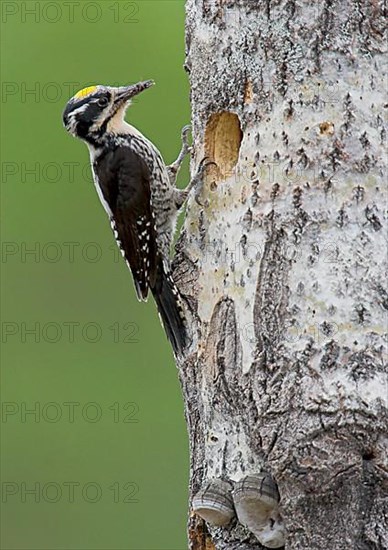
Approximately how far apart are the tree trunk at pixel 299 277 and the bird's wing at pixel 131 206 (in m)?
0.77

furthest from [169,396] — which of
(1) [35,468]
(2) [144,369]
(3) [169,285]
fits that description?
(3) [169,285]

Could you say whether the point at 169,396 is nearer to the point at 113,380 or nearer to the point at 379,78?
the point at 113,380

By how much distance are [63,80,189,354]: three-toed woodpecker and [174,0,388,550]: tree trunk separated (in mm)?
820

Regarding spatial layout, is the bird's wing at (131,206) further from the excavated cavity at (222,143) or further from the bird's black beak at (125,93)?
the excavated cavity at (222,143)

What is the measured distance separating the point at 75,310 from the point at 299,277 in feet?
12.5

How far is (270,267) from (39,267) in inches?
147

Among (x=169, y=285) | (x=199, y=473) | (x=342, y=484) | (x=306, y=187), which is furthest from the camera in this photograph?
(x=169, y=285)

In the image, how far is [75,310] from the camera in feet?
23.7

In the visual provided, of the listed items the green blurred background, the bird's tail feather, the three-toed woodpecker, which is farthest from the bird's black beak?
the green blurred background

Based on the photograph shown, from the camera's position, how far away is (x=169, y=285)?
423 centimetres

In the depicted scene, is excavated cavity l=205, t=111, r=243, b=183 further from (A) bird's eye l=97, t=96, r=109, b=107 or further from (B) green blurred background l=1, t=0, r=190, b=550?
(B) green blurred background l=1, t=0, r=190, b=550

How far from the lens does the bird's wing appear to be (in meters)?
4.67

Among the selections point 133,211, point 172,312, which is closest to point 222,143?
point 172,312

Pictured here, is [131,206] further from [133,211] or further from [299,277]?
[299,277]
